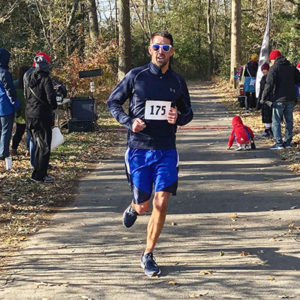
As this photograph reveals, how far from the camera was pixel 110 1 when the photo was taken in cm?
5203

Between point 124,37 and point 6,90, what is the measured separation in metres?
14.0

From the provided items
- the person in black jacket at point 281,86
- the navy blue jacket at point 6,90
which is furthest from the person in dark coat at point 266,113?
the navy blue jacket at point 6,90

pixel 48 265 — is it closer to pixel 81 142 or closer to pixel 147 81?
pixel 147 81

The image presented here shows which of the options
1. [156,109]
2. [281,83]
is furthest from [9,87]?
[281,83]

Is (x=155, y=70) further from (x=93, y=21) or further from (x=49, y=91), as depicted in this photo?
(x=93, y=21)

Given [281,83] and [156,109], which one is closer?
[156,109]

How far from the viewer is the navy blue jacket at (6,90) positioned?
960 centimetres

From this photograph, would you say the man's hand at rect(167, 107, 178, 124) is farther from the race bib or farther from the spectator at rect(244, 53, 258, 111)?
the spectator at rect(244, 53, 258, 111)

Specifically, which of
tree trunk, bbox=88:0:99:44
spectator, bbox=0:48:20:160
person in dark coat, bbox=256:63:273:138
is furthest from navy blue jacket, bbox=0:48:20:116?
tree trunk, bbox=88:0:99:44

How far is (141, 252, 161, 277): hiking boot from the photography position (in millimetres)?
4777

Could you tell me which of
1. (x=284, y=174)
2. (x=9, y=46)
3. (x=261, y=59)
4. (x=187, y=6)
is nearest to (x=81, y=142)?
(x=284, y=174)

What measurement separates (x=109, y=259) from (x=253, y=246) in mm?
1554

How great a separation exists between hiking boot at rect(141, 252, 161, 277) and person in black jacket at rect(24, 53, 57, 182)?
13.9 ft

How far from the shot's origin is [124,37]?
2306cm
